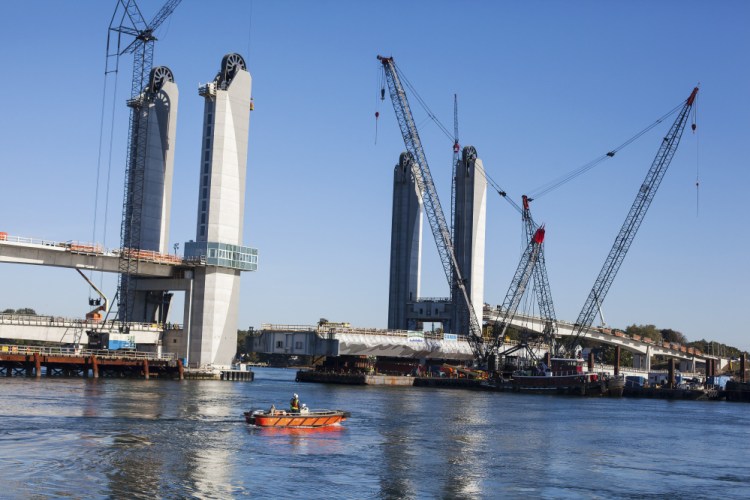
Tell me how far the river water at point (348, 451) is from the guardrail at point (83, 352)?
74.2ft

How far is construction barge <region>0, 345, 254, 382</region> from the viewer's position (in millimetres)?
126875

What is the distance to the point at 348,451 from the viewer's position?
6594 cm

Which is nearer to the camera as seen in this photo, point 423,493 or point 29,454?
point 423,493

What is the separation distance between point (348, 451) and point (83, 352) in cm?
7822

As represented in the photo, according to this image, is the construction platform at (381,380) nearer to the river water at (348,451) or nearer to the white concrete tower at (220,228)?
the white concrete tower at (220,228)

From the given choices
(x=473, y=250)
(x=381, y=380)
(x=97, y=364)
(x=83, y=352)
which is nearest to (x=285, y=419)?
(x=97, y=364)

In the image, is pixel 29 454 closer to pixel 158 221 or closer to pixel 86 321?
pixel 86 321

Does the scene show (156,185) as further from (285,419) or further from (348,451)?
(348,451)

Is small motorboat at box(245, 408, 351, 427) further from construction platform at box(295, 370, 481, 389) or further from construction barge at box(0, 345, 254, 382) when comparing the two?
construction platform at box(295, 370, 481, 389)

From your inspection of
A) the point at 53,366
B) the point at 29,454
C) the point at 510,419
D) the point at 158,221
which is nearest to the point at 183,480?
the point at 29,454

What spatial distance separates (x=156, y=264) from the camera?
141875 mm

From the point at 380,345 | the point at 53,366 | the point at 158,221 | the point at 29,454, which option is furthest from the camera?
the point at 380,345

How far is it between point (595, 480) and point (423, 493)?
12911 millimetres

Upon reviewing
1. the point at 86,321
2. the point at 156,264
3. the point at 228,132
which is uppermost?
the point at 228,132
